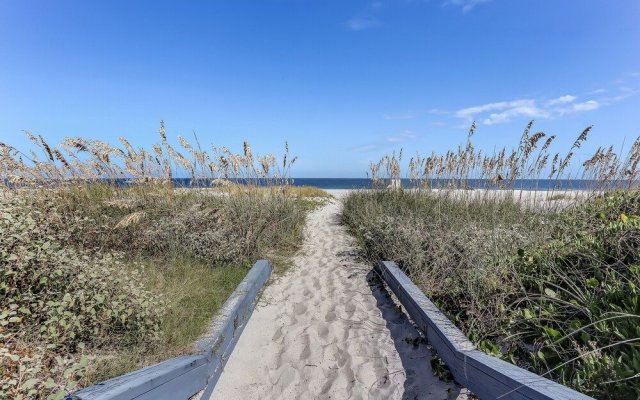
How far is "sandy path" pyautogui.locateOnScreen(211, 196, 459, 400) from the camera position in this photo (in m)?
2.52

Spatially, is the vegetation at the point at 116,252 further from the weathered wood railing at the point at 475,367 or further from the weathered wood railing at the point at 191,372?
the weathered wood railing at the point at 475,367

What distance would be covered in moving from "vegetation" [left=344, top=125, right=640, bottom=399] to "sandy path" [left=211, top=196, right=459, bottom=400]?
577mm

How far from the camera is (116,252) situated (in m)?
3.41

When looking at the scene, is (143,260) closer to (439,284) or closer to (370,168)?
(439,284)

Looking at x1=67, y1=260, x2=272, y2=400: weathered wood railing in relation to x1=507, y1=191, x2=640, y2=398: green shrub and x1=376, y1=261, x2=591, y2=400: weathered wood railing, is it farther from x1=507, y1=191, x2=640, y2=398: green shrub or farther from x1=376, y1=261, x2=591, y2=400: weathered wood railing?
x1=507, y1=191, x2=640, y2=398: green shrub

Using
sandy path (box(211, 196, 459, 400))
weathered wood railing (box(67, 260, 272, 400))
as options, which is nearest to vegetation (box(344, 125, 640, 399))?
sandy path (box(211, 196, 459, 400))

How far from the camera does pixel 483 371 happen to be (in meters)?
2.06

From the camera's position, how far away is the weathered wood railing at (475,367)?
1693 millimetres

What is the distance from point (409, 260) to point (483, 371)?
244 centimetres

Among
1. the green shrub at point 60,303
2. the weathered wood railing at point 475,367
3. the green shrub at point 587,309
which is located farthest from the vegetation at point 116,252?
the green shrub at point 587,309

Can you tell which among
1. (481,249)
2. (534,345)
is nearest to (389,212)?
(481,249)

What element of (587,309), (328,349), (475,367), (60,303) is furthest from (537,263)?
(60,303)

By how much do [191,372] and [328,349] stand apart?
4.08 ft

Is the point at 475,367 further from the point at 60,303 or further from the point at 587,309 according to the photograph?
the point at 60,303
